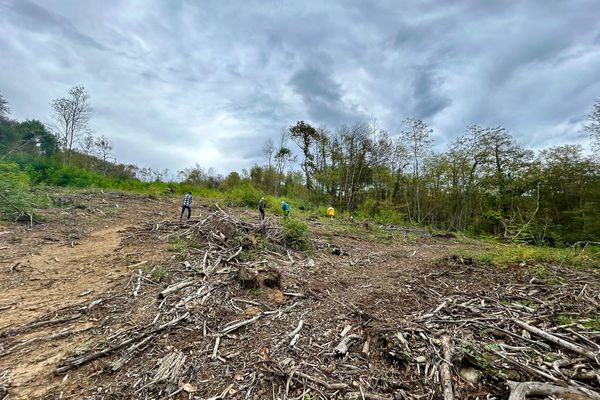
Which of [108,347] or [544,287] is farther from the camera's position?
[544,287]

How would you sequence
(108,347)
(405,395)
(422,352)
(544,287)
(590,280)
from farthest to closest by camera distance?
(590,280) → (544,287) → (108,347) → (422,352) → (405,395)

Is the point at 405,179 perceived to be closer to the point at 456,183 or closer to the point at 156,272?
the point at 456,183

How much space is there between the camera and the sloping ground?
2395mm

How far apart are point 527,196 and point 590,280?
64.3 feet

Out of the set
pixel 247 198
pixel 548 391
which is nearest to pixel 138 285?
pixel 548 391

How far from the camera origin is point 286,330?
334cm

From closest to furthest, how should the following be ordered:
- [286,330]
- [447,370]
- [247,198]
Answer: [447,370] → [286,330] → [247,198]

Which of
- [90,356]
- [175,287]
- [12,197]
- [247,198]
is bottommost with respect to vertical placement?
[90,356]

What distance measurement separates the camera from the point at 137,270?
505 cm

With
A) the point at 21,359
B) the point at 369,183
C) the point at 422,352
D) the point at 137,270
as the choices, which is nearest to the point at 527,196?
the point at 369,183

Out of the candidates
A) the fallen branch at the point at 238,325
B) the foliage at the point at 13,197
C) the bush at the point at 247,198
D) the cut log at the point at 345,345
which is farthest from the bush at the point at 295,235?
the bush at the point at 247,198

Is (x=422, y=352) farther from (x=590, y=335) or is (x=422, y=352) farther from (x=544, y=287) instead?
(x=544, y=287)

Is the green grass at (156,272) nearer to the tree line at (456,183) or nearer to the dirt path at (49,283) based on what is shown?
the dirt path at (49,283)

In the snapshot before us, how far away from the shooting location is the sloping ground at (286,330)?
94.3 inches
